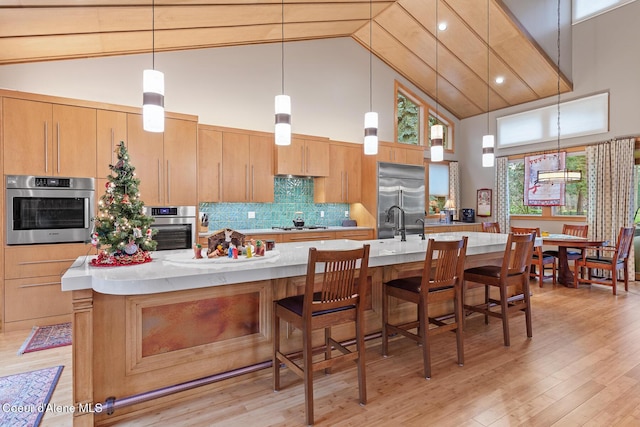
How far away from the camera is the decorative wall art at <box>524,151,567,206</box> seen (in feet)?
21.5

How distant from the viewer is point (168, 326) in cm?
220

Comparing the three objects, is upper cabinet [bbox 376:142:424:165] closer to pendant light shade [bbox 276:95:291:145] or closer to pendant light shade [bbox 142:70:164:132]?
pendant light shade [bbox 276:95:291:145]

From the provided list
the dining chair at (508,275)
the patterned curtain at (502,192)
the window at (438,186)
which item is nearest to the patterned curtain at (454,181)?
the window at (438,186)

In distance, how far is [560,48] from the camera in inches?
244

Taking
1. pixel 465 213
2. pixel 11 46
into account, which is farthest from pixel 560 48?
pixel 11 46

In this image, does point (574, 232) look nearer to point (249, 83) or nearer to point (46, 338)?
point (249, 83)

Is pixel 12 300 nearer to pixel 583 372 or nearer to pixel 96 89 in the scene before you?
Result: pixel 96 89

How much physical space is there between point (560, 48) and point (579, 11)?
82 cm

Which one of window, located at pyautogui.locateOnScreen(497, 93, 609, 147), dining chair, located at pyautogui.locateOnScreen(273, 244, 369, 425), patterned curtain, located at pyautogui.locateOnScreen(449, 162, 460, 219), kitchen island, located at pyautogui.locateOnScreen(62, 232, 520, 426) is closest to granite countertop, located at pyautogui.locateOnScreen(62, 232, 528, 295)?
kitchen island, located at pyautogui.locateOnScreen(62, 232, 520, 426)

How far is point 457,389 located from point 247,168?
3.78 m

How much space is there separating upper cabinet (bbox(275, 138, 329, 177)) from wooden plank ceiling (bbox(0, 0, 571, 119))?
5.58 feet

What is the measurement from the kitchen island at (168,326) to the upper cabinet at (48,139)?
5.99 ft

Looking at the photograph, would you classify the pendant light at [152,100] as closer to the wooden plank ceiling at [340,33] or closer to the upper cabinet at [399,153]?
the wooden plank ceiling at [340,33]

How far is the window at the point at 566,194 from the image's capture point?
6.39 meters
